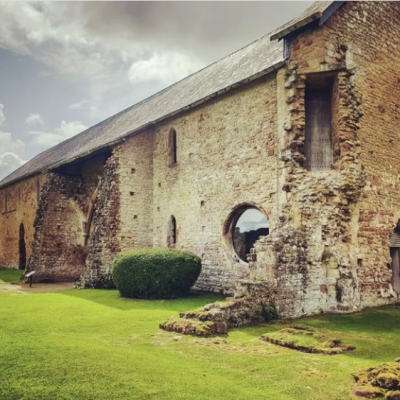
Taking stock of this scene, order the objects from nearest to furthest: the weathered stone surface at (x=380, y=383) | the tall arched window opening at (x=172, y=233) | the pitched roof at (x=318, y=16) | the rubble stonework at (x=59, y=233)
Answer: the weathered stone surface at (x=380, y=383) < the pitched roof at (x=318, y=16) < the tall arched window opening at (x=172, y=233) < the rubble stonework at (x=59, y=233)

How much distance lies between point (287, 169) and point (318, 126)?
166cm

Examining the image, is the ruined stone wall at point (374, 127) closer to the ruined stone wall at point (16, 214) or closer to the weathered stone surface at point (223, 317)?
the weathered stone surface at point (223, 317)

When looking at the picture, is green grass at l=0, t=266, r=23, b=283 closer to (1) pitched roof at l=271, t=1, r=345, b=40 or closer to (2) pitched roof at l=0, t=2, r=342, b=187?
(2) pitched roof at l=0, t=2, r=342, b=187

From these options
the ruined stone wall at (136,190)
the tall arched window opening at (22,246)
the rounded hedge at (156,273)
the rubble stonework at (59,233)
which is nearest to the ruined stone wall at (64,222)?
the rubble stonework at (59,233)

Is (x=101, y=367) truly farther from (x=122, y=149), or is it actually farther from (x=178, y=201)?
(x=122, y=149)

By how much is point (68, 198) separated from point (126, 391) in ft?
57.4

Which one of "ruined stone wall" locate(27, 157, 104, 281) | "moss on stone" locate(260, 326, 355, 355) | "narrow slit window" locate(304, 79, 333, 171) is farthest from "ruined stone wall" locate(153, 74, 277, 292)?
"ruined stone wall" locate(27, 157, 104, 281)

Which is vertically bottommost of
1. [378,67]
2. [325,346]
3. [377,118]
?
[325,346]

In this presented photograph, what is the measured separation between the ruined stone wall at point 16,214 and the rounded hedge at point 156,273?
13277 mm

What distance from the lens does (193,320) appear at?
27.4ft

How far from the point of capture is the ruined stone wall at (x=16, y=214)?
25703mm

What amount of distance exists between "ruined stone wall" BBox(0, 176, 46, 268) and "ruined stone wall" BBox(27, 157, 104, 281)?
157 inches

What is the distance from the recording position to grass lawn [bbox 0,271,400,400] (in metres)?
4.61

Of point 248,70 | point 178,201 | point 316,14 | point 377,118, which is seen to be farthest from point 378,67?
point 178,201
